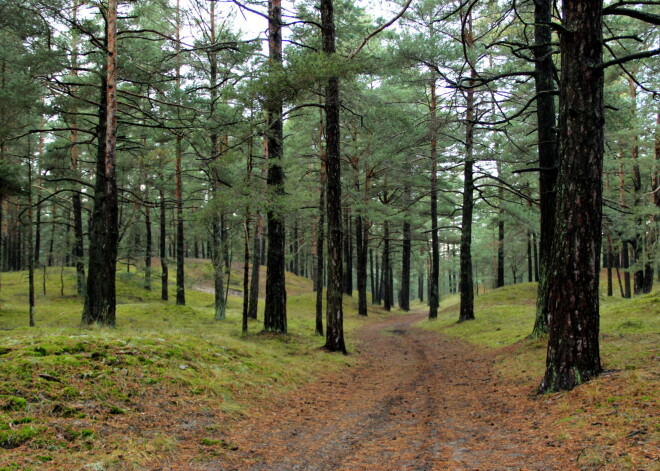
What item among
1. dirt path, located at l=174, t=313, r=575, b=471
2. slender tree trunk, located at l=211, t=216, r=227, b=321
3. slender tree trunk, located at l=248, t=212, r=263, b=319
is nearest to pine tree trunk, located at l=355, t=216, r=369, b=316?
slender tree trunk, located at l=248, t=212, r=263, b=319

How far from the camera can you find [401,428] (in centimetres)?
492

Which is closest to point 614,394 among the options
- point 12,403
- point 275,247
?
point 12,403

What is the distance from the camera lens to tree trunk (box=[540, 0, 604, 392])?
5363mm

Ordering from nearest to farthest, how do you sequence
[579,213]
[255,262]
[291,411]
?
[579,213] → [291,411] → [255,262]

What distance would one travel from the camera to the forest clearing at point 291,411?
3578 mm

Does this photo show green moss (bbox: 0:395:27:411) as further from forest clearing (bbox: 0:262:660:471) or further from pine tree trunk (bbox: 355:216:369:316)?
pine tree trunk (bbox: 355:216:369:316)

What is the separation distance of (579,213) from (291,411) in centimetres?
487

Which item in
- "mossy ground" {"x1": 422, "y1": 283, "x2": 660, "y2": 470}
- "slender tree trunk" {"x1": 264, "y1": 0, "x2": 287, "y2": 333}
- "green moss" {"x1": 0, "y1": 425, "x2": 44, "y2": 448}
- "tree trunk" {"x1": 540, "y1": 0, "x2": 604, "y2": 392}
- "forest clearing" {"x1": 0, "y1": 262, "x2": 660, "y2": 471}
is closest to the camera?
"green moss" {"x1": 0, "y1": 425, "x2": 44, "y2": 448}

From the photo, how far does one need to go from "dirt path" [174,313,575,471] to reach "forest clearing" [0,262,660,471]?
25mm

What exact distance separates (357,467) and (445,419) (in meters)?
2.02

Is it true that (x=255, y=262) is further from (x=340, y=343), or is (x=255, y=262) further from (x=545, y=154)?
(x=545, y=154)

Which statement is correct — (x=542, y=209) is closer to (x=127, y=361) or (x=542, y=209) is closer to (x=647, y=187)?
(x=127, y=361)

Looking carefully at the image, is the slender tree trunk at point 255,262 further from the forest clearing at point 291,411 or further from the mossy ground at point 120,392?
the forest clearing at point 291,411

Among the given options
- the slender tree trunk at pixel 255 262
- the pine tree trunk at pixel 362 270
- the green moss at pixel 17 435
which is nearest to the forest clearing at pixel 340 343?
the green moss at pixel 17 435
